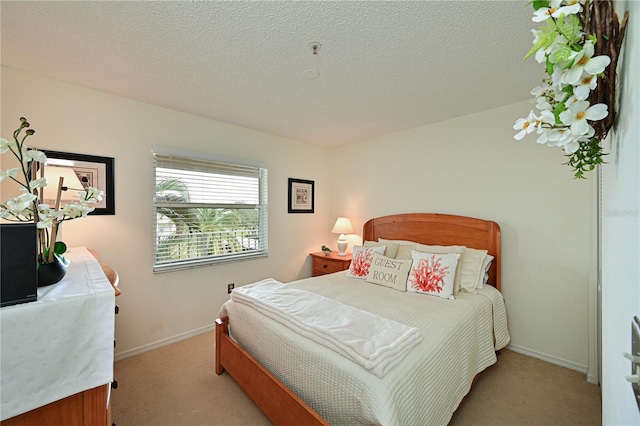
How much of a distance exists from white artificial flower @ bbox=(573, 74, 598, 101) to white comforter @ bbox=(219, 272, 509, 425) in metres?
1.22

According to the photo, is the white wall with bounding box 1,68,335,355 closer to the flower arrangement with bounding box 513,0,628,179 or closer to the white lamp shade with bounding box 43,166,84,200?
the white lamp shade with bounding box 43,166,84,200

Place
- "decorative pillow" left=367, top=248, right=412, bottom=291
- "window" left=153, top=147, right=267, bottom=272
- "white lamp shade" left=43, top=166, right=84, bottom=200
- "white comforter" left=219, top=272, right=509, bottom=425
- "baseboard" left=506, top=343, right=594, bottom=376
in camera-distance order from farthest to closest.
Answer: "window" left=153, top=147, right=267, bottom=272 → "decorative pillow" left=367, top=248, right=412, bottom=291 → "baseboard" left=506, top=343, right=594, bottom=376 → "white lamp shade" left=43, top=166, right=84, bottom=200 → "white comforter" left=219, top=272, right=509, bottom=425

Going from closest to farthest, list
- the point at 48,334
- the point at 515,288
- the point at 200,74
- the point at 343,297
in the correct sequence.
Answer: the point at 48,334, the point at 200,74, the point at 343,297, the point at 515,288

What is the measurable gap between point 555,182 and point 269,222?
3.10 metres

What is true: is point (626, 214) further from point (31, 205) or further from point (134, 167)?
point (134, 167)

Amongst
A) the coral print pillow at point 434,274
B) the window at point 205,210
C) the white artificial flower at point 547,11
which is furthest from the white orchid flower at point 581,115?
the window at point 205,210

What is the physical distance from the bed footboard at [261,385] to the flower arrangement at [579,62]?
4.83 feet

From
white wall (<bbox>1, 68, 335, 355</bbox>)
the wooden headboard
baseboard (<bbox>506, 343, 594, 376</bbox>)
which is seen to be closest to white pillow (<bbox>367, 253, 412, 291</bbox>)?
the wooden headboard

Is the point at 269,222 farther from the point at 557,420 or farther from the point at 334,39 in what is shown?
the point at 557,420

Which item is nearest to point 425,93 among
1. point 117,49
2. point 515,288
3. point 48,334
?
point 515,288

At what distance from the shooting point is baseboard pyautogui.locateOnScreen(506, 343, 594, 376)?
2217 mm

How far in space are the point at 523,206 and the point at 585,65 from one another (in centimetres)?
234

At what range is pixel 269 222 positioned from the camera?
139 inches

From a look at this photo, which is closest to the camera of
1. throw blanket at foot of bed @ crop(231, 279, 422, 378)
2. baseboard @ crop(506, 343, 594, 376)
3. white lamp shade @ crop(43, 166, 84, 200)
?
throw blanket at foot of bed @ crop(231, 279, 422, 378)
